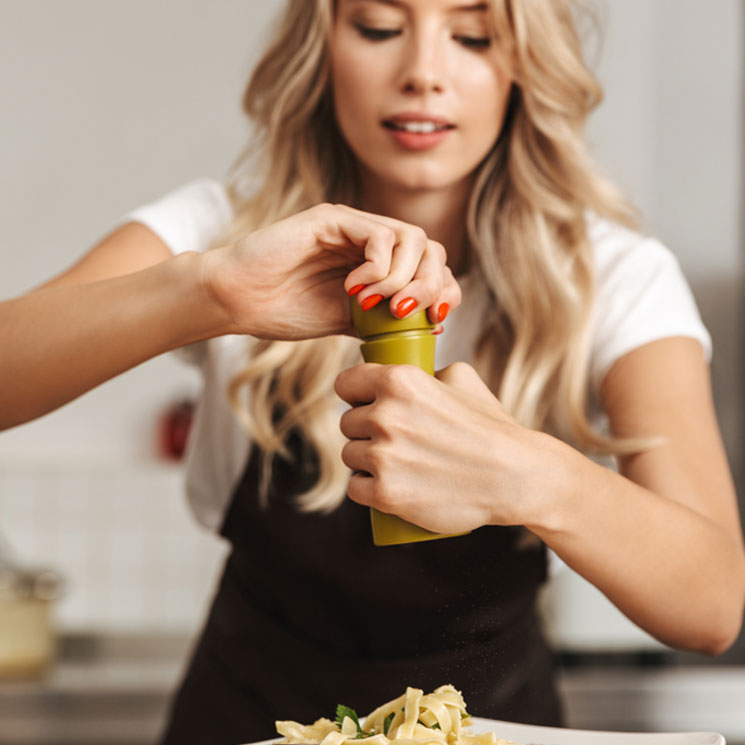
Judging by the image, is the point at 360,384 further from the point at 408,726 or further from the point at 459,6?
the point at 459,6

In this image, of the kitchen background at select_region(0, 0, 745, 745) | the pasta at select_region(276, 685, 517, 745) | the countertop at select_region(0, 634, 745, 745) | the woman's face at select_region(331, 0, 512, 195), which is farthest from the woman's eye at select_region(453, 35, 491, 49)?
the countertop at select_region(0, 634, 745, 745)

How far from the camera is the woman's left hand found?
25.8 inches

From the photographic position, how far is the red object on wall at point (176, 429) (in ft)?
7.65

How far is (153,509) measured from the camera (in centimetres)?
229

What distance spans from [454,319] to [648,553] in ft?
1.03

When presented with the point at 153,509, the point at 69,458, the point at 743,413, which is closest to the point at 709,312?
the point at 743,413

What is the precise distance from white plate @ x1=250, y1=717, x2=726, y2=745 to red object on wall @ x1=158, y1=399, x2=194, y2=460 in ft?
5.69

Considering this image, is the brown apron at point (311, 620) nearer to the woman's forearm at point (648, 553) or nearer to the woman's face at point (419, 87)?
the woman's forearm at point (648, 553)

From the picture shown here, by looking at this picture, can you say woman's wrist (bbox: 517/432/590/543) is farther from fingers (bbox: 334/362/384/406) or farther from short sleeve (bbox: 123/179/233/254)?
short sleeve (bbox: 123/179/233/254)

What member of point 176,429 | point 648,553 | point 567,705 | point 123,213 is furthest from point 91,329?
point 123,213

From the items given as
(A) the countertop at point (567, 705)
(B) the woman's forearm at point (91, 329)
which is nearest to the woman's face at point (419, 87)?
(B) the woman's forearm at point (91, 329)

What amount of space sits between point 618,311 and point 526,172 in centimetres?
17

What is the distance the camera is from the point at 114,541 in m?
2.30

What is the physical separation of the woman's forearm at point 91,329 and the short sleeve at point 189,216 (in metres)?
0.24
